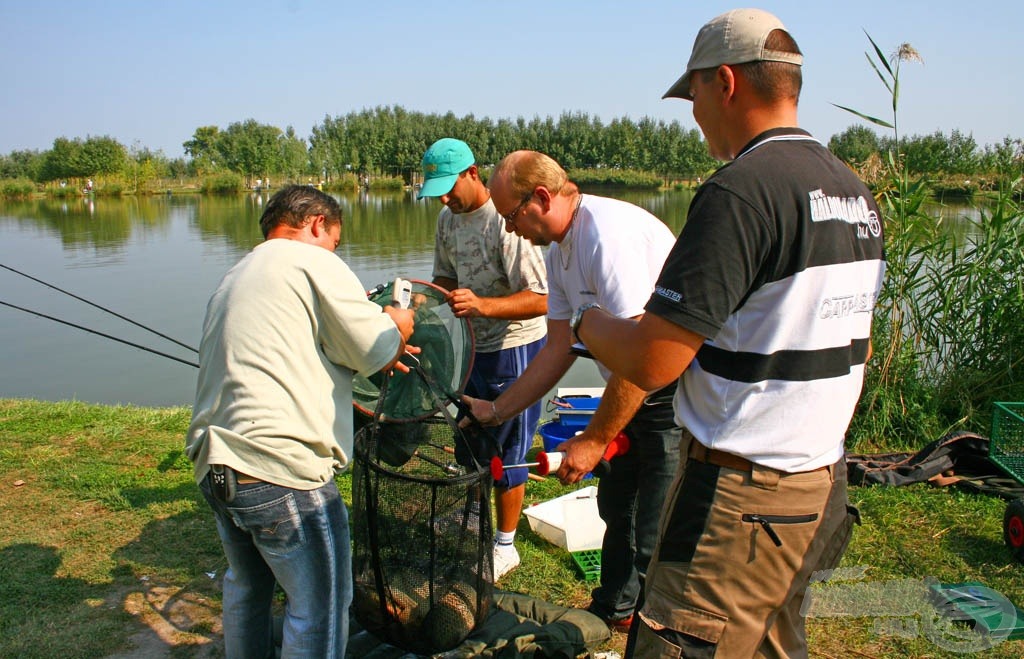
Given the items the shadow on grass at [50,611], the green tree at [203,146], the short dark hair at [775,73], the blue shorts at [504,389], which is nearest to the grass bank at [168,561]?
the shadow on grass at [50,611]

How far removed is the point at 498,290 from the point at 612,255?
1371 millimetres

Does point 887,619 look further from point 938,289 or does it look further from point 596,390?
point 938,289

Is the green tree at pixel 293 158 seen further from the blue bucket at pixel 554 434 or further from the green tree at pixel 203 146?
the blue bucket at pixel 554 434

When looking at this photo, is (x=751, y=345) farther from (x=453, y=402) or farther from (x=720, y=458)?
(x=453, y=402)

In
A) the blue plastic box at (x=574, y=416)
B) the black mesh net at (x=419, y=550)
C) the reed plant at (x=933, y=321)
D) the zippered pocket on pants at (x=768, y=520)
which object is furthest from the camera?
the reed plant at (x=933, y=321)

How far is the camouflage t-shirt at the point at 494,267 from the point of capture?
378cm

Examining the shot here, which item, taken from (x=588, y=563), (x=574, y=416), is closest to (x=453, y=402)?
(x=588, y=563)

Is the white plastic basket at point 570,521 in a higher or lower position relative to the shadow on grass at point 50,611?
higher

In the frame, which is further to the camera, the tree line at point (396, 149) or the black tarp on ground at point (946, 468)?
the tree line at point (396, 149)

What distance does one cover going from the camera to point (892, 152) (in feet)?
20.1

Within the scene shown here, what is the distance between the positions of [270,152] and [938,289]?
67.5m

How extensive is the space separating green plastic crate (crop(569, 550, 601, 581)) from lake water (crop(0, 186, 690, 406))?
198 inches

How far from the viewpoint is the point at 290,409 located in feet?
7.48

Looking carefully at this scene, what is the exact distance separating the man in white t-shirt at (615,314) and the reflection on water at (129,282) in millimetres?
5742
